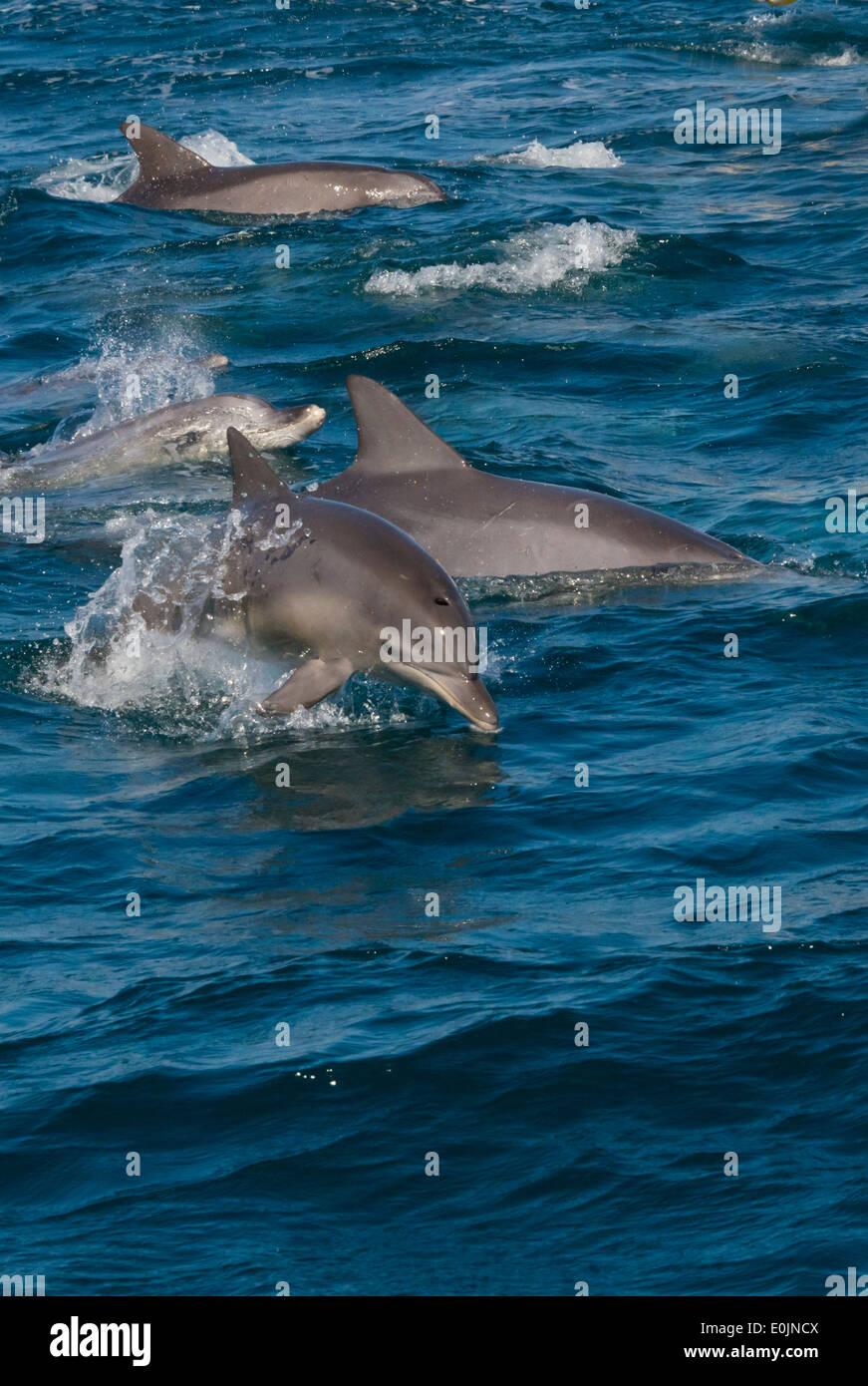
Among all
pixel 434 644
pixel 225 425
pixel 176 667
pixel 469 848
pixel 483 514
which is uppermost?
pixel 225 425

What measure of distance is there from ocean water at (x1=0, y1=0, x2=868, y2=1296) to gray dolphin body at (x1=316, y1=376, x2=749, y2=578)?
0.31m

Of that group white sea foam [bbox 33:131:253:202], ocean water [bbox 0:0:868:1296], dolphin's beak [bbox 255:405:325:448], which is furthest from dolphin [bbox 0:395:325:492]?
white sea foam [bbox 33:131:253:202]

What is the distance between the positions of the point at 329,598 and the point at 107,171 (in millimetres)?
21662

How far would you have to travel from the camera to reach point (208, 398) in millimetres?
17875

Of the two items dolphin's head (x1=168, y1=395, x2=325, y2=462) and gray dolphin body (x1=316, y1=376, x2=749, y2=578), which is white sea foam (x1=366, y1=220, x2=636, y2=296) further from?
gray dolphin body (x1=316, y1=376, x2=749, y2=578)

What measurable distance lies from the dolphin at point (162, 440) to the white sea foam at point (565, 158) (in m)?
13.7

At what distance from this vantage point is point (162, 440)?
57.3 ft

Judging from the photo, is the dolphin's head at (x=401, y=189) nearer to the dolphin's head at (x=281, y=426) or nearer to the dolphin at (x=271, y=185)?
the dolphin at (x=271, y=185)

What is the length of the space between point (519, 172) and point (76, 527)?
15.5 meters

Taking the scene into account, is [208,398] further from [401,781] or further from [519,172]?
[519,172]

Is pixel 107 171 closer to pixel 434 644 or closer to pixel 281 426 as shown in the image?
pixel 281 426

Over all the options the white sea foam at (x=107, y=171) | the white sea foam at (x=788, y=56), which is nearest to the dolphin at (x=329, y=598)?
the white sea foam at (x=107, y=171)

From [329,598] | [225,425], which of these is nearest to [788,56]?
[225,425]
